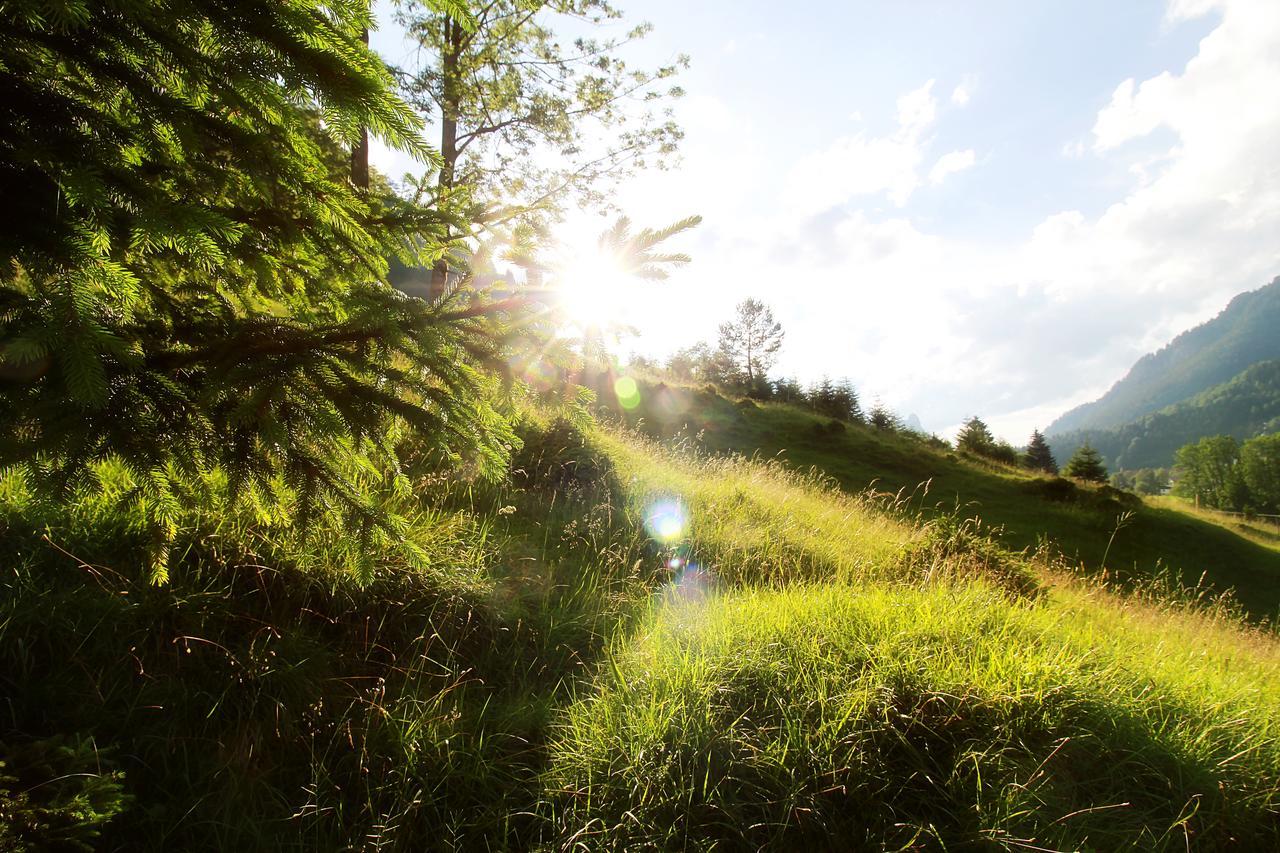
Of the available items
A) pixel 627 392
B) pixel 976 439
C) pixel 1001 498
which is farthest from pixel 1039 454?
pixel 627 392

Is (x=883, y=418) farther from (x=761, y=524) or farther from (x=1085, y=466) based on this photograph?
(x=761, y=524)

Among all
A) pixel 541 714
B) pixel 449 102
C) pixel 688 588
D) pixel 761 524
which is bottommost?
pixel 541 714

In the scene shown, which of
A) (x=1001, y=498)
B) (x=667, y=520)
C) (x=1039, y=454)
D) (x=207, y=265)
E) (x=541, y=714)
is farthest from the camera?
(x=1039, y=454)

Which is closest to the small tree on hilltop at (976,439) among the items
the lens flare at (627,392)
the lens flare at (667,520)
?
the lens flare at (627,392)

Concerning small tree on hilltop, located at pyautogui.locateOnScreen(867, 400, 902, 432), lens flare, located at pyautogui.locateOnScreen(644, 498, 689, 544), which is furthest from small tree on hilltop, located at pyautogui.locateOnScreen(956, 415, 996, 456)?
lens flare, located at pyautogui.locateOnScreen(644, 498, 689, 544)

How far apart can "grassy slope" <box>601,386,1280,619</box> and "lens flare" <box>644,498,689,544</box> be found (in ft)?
23.9

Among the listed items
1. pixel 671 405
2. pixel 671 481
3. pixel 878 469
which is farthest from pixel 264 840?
pixel 878 469

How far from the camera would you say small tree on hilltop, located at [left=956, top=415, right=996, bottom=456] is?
25.8 meters

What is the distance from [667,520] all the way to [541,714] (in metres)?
3.38

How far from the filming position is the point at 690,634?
331 cm

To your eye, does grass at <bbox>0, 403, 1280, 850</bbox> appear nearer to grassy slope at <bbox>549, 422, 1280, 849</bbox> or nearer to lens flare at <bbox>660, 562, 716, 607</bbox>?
grassy slope at <bbox>549, 422, 1280, 849</bbox>

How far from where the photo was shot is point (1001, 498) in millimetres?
17141

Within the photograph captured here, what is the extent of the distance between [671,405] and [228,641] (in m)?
17.4

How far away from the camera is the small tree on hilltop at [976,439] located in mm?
25812
